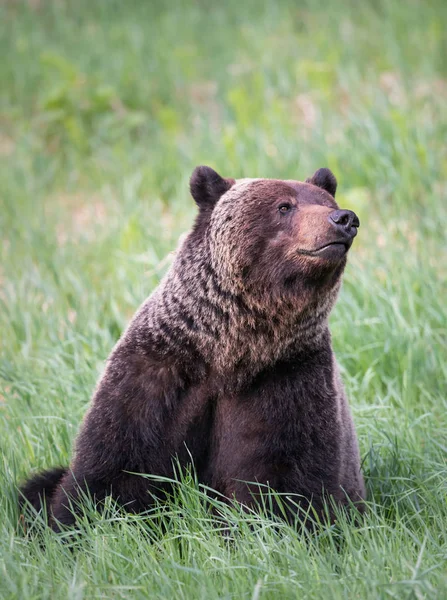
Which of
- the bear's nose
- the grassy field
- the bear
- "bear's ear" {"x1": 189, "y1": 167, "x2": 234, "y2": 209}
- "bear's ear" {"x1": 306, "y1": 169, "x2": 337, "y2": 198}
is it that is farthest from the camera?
"bear's ear" {"x1": 306, "y1": 169, "x2": 337, "y2": 198}

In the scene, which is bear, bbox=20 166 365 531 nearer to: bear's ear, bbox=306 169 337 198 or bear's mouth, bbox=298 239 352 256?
bear's mouth, bbox=298 239 352 256

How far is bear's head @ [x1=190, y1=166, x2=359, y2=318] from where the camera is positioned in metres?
3.51

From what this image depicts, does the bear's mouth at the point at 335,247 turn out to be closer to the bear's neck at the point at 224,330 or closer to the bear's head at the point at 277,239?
the bear's head at the point at 277,239

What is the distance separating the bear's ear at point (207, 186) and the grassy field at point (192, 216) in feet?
4.28

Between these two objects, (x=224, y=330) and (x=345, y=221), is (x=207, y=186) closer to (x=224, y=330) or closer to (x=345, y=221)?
(x=224, y=330)

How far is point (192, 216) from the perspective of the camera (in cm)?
734

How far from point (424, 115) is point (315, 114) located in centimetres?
120

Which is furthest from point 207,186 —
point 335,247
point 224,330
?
point 335,247

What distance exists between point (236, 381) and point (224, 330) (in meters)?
0.23

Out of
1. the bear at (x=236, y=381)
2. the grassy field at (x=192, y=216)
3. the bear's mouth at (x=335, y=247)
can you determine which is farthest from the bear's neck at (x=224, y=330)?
the grassy field at (x=192, y=216)

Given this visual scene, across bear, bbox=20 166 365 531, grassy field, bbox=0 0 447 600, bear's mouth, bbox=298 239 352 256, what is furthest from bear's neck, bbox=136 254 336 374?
grassy field, bbox=0 0 447 600

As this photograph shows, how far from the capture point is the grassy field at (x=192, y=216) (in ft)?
10.5

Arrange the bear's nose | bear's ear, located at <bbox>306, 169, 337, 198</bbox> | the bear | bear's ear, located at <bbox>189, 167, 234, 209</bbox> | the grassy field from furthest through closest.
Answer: bear's ear, located at <bbox>306, 169, 337, 198</bbox>
bear's ear, located at <bbox>189, 167, 234, 209</bbox>
the bear
the bear's nose
the grassy field

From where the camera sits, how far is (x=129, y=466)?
3672 mm
